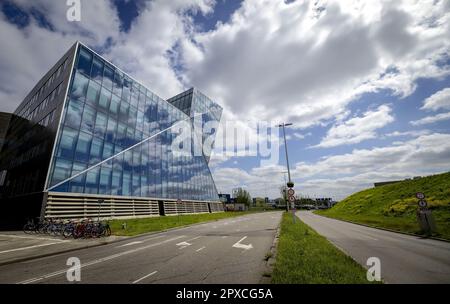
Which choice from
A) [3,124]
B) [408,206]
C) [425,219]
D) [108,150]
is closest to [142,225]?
[108,150]

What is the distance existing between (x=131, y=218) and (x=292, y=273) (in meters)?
28.9

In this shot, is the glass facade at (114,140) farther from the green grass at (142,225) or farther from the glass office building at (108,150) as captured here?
the green grass at (142,225)

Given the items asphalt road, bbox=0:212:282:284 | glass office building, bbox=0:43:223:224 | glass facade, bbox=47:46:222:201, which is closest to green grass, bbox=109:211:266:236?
glass office building, bbox=0:43:223:224

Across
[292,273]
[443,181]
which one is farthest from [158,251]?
[443,181]

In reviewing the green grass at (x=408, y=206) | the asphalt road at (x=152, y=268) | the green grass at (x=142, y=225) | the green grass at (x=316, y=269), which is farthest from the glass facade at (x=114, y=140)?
the green grass at (x=408, y=206)

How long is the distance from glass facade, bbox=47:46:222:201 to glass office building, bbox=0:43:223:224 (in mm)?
100

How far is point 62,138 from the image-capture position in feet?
78.7

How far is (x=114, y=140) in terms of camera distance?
30781 mm

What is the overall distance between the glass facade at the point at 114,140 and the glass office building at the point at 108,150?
10 centimetres

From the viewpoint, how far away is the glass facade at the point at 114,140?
2484 centimetres

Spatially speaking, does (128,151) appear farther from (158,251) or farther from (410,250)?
(410,250)

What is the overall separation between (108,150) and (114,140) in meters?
1.98

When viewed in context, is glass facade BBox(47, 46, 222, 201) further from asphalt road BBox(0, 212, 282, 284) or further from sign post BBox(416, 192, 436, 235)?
sign post BBox(416, 192, 436, 235)

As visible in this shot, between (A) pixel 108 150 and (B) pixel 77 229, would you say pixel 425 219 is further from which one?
(A) pixel 108 150
